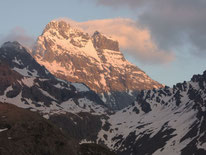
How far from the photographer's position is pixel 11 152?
19188cm

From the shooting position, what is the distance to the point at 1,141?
646 feet

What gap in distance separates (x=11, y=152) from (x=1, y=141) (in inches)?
322
